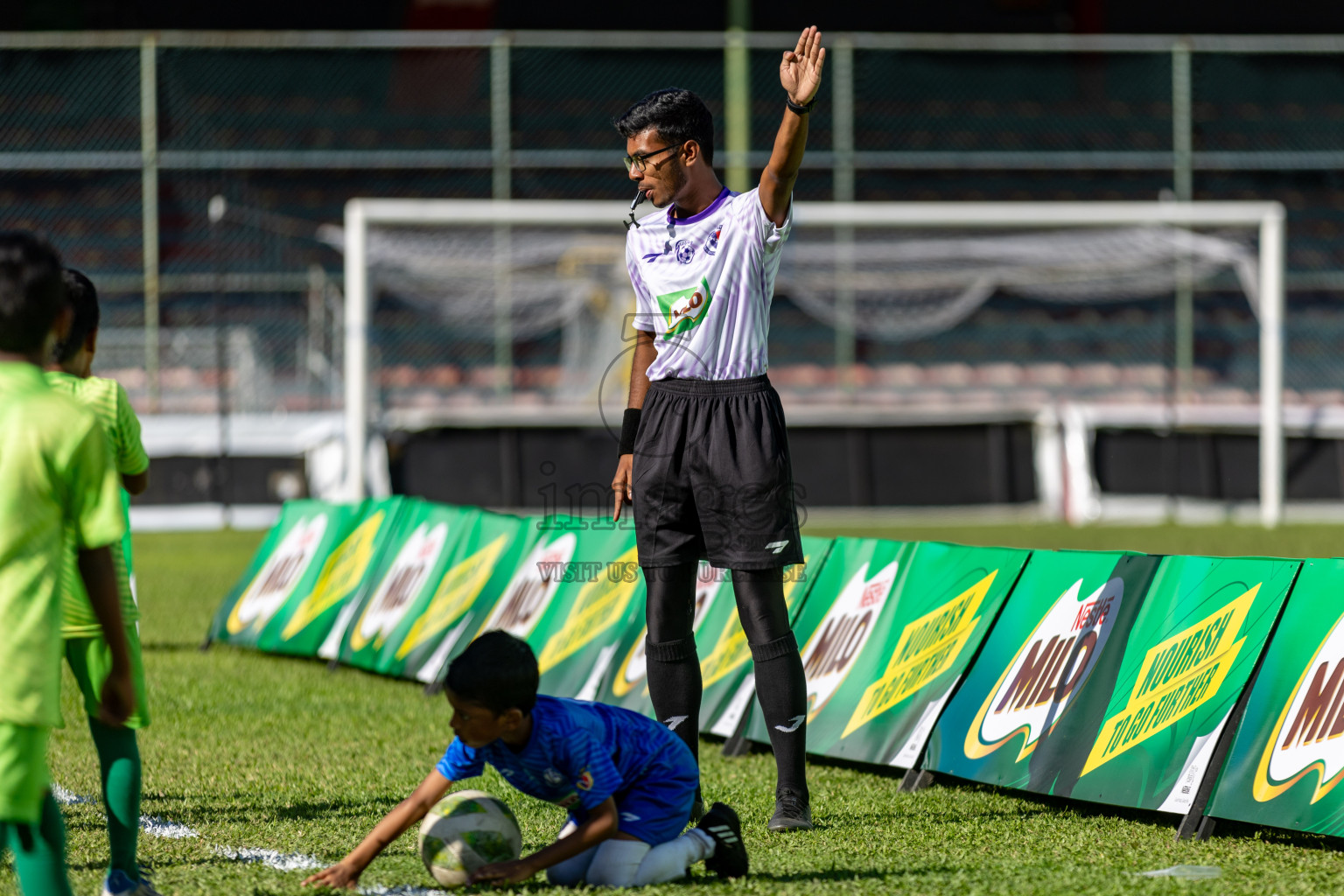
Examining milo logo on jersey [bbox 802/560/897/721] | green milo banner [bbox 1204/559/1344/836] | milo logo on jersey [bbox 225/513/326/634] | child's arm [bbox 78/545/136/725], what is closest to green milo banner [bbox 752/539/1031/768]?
milo logo on jersey [bbox 802/560/897/721]

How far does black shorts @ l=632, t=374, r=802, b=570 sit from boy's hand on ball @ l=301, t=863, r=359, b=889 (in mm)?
1373

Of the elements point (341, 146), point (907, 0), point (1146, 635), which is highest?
point (907, 0)

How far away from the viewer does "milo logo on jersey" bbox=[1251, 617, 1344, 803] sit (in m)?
4.34

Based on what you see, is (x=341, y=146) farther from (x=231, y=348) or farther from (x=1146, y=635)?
(x=1146, y=635)

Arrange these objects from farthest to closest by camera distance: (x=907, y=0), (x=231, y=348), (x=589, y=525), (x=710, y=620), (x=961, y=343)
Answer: (x=907, y=0) < (x=961, y=343) < (x=231, y=348) < (x=589, y=525) < (x=710, y=620)

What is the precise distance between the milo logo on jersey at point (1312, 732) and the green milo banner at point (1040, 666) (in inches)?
24.7

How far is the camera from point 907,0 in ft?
95.5

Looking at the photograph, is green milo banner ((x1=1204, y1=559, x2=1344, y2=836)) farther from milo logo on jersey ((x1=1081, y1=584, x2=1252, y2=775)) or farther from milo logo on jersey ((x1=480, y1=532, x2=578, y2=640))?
milo logo on jersey ((x1=480, y1=532, x2=578, y2=640))

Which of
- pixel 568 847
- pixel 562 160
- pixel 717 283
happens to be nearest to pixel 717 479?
pixel 717 283

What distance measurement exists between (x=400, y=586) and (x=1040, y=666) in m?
3.97

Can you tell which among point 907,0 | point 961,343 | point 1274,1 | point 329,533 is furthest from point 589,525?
point 1274,1

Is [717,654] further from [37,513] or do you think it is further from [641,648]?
[37,513]

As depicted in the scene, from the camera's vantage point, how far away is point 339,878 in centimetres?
362

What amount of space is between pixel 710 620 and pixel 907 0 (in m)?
24.6
